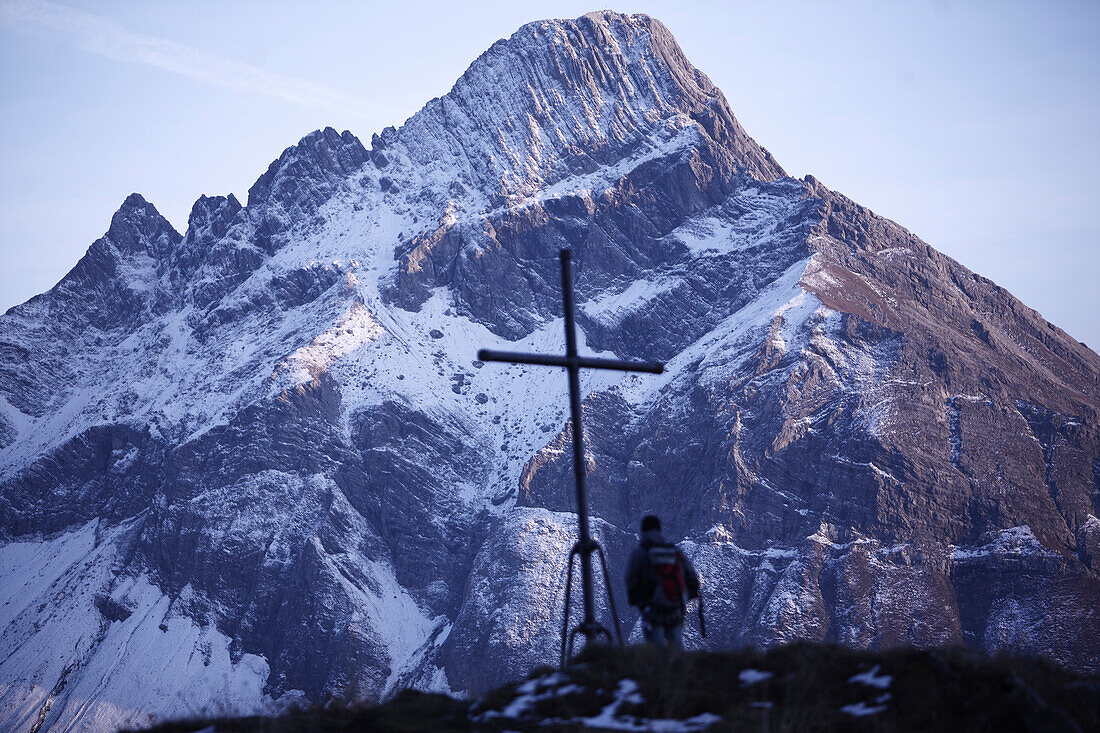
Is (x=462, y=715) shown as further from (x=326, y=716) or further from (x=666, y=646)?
(x=666, y=646)

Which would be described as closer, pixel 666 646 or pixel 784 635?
pixel 666 646

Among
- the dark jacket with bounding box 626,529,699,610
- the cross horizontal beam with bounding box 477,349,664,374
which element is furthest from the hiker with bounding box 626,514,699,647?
the cross horizontal beam with bounding box 477,349,664,374

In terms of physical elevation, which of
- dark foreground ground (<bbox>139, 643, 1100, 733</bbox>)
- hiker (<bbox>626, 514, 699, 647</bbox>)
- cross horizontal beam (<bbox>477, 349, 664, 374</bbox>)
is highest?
cross horizontal beam (<bbox>477, 349, 664, 374</bbox>)

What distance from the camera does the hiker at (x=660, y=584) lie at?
62.3ft

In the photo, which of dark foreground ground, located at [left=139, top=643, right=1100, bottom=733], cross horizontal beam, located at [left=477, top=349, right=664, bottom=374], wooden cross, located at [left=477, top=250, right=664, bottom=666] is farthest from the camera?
wooden cross, located at [left=477, top=250, right=664, bottom=666]

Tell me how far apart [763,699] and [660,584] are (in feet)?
12.0

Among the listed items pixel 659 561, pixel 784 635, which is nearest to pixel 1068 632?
pixel 784 635

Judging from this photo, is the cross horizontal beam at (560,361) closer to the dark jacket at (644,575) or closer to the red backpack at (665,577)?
the dark jacket at (644,575)

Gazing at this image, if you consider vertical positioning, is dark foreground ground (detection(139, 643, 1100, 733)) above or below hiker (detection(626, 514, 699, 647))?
below

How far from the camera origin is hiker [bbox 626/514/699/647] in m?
19.0

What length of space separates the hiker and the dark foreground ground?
160 cm

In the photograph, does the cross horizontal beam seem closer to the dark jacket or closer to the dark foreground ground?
the dark jacket

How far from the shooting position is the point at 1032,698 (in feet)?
46.9

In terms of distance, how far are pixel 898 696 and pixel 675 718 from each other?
2769 mm
